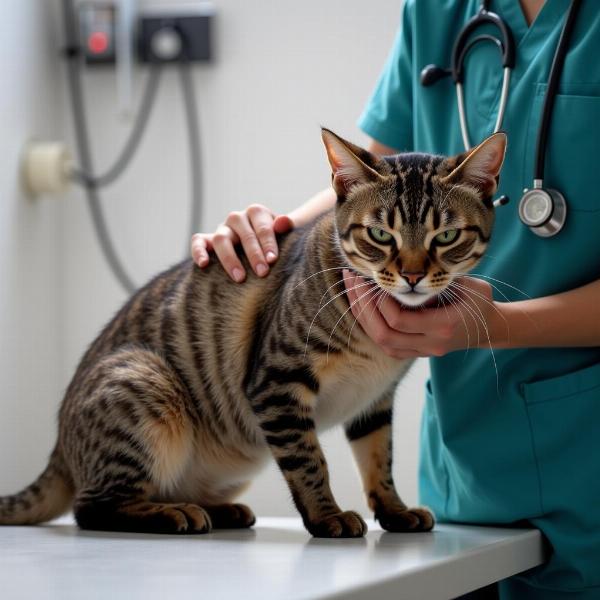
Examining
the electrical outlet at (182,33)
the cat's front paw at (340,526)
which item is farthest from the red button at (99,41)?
the cat's front paw at (340,526)

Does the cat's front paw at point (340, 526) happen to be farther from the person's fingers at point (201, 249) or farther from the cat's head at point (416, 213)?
the person's fingers at point (201, 249)

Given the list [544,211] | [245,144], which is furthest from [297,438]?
[245,144]

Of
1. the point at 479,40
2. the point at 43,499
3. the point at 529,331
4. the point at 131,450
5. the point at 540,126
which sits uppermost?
the point at 479,40

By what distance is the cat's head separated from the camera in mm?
1111

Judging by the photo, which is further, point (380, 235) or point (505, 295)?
point (505, 295)

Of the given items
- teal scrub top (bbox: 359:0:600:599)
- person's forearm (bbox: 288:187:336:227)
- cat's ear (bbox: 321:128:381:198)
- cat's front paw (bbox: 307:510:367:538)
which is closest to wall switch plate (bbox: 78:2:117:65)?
person's forearm (bbox: 288:187:336:227)

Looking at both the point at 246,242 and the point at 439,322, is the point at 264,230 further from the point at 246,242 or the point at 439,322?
the point at 439,322

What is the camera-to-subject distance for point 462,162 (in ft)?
3.69

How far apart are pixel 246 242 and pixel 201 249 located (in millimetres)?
83

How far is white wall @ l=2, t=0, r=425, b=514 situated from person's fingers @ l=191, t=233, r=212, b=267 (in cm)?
82

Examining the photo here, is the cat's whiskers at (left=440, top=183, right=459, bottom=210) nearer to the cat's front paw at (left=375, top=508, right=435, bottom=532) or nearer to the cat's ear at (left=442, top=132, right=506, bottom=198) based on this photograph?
the cat's ear at (left=442, top=132, right=506, bottom=198)

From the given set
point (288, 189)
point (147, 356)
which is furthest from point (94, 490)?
point (288, 189)

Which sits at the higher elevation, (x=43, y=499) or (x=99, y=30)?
(x=99, y=30)

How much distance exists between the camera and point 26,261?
2240 millimetres
